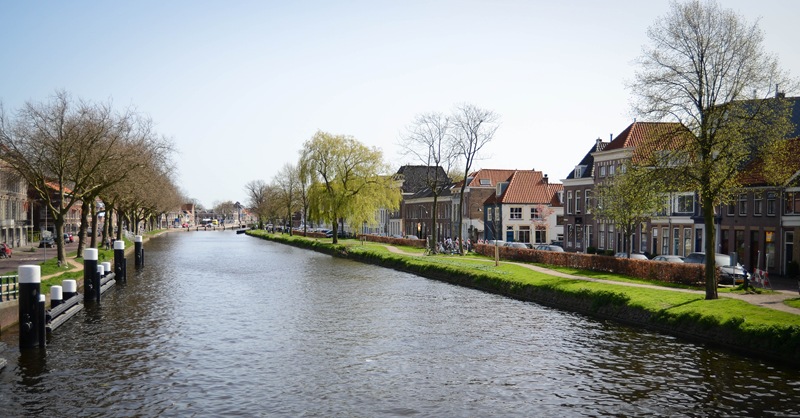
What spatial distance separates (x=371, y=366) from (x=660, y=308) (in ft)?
46.2

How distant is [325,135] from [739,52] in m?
63.5

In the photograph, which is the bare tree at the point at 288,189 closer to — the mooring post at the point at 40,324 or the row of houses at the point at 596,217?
the row of houses at the point at 596,217

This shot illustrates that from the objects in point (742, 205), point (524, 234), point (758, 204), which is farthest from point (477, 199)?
point (758, 204)

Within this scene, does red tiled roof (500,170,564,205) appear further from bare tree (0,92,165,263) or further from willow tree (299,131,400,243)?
bare tree (0,92,165,263)

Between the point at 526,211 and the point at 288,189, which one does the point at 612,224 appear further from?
the point at 288,189

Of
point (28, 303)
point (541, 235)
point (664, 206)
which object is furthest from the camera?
point (541, 235)

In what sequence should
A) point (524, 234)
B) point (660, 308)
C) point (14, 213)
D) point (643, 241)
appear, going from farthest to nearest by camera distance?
point (524, 234) < point (14, 213) < point (643, 241) < point (660, 308)

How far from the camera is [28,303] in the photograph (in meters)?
24.2

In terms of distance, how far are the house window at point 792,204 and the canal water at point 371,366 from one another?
871 inches

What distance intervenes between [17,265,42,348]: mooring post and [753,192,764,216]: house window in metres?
45.3

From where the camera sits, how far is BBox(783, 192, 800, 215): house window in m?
46.0

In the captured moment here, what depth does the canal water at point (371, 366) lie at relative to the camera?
725 inches

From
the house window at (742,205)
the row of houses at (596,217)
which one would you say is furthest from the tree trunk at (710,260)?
the house window at (742,205)

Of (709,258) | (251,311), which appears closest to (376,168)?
(251,311)
